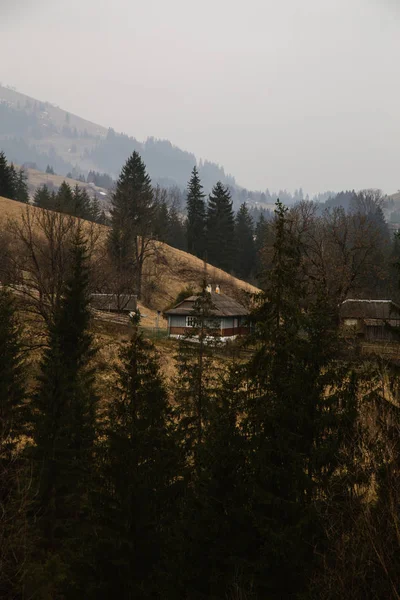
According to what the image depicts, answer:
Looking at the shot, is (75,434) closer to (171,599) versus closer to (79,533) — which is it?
(79,533)

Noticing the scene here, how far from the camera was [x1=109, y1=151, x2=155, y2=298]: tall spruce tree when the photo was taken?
63.8 meters

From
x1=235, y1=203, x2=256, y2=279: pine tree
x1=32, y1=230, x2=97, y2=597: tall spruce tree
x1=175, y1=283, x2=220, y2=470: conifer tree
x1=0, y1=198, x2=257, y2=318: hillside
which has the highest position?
x1=235, y1=203, x2=256, y2=279: pine tree

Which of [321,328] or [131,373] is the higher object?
[321,328]

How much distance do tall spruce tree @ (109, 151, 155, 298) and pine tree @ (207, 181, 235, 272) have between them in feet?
43.3

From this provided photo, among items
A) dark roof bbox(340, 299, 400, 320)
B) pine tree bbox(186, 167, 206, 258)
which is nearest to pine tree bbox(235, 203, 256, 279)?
pine tree bbox(186, 167, 206, 258)

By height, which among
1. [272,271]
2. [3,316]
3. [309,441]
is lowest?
[309,441]

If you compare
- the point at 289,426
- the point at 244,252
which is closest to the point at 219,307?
the point at 289,426

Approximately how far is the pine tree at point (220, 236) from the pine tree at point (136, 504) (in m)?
70.7

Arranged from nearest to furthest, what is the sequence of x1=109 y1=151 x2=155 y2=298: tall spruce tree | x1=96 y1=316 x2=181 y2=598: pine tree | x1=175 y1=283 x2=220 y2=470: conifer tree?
x1=96 y1=316 x2=181 y2=598: pine tree, x1=175 y1=283 x2=220 y2=470: conifer tree, x1=109 y1=151 x2=155 y2=298: tall spruce tree

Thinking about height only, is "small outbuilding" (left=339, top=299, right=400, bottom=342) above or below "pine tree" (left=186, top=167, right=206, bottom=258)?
below

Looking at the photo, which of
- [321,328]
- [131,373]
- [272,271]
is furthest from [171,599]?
[272,271]

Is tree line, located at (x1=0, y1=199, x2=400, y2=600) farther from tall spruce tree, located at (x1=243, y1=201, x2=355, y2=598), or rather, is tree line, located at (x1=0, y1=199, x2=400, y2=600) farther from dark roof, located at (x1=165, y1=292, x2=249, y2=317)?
dark roof, located at (x1=165, y1=292, x2=249, y2=317)

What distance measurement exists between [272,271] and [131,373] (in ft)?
20.1

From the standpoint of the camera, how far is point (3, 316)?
25.3 metres
